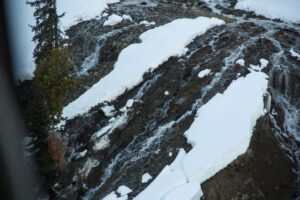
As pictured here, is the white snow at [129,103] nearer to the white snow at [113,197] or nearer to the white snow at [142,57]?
the white snow at [142,57]

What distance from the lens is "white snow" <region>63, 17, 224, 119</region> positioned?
25.4m

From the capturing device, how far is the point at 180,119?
76.0 ft

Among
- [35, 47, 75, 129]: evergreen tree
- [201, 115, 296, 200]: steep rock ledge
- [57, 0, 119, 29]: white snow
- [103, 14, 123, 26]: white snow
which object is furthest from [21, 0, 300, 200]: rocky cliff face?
[57, 0, 119, 29]: white snow

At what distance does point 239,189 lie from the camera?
18.8 meters

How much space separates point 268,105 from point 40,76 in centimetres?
1215

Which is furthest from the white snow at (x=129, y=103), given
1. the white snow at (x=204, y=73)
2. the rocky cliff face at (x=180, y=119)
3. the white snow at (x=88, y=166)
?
the white snow at (x=204, y=73)

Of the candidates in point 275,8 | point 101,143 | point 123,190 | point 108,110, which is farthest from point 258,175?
point 275,8

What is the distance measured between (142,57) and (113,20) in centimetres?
891

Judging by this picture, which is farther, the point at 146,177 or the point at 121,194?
the point at 146,177

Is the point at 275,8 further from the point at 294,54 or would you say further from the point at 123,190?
the point at 123,190

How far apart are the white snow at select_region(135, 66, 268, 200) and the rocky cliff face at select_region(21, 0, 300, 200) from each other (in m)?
0.48

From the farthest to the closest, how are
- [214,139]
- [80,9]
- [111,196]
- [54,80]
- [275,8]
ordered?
1. [275,8]
2. [80,9]
3. [54,80]
4. [214,139]
5. [111,196]

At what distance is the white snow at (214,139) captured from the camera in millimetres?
18062

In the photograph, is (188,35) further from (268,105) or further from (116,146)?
(116,146)
